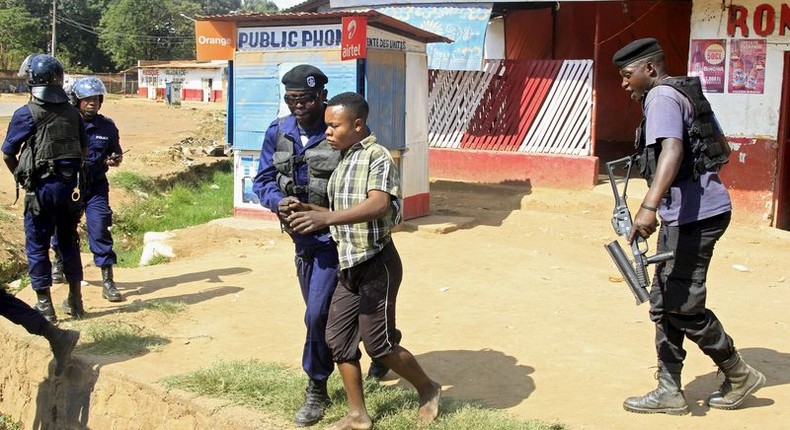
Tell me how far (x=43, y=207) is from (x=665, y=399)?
4.39 m

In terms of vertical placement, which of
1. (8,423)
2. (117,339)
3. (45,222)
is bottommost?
(8,423)

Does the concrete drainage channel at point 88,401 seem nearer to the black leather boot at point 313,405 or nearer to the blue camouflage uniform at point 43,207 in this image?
the black leather boot at point 313,405

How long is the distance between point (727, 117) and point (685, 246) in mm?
6910

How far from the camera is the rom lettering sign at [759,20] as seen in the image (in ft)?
33.0

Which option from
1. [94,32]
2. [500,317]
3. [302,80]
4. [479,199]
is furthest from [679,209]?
[94,32]

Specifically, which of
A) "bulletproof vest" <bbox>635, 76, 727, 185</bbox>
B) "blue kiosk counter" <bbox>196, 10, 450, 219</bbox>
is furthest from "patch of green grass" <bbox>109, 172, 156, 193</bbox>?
"bulletproof vest" <bbox>635, 76, 727, 185</bbox>

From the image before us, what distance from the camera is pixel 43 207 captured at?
6195 millimetres

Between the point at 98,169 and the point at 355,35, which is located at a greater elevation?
the point at 355,35

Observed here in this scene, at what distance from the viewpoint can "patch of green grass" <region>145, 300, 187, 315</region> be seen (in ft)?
21.5

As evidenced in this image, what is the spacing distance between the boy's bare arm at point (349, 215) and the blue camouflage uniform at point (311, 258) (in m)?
0.28

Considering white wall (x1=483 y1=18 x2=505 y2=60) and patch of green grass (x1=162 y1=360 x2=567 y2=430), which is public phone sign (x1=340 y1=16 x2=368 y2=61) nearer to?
patch of green grass (x1=162 y1=360 x2=567 y2=430)

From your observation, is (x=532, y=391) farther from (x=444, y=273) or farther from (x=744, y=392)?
(x=444, y=273)

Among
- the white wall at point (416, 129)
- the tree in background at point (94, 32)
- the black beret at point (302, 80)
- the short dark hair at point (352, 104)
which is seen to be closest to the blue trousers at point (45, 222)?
the black beret at point (302, 80)

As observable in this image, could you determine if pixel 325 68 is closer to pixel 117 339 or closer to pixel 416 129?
pixel 416 129
